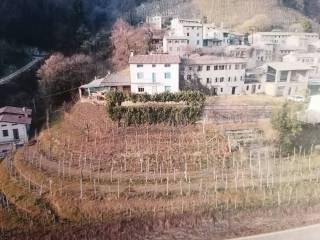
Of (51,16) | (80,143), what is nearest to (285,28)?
(51,16)

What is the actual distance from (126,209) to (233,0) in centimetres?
3967

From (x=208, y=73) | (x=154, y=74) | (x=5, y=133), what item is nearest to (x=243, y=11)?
(x=208, y=73)

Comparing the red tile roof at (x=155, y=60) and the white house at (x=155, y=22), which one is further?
the white house at (x=155, y=22)

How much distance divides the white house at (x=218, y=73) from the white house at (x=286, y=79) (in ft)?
5.42

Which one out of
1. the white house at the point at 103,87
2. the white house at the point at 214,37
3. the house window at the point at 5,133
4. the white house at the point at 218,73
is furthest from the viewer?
the white house at the point at 214,37

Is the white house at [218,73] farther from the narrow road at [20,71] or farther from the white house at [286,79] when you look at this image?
the narrow road at [20,71]

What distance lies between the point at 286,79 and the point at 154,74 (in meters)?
7.71

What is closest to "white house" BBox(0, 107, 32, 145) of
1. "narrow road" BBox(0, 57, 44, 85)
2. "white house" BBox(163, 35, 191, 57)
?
"narrow road" BBox(0, 57, 44, 85)

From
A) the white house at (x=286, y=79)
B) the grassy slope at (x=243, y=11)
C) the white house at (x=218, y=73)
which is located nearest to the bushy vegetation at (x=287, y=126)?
the white house at (x=218, y=73)

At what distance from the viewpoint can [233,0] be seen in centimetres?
4453

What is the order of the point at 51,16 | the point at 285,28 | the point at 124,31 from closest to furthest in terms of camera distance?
the point at 124,31, the point at 51,16, the point at 285,28

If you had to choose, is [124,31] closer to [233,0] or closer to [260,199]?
[260,199]

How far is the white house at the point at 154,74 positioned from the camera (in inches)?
703

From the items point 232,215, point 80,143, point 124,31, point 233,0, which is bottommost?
point 232,215
